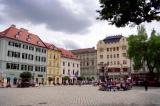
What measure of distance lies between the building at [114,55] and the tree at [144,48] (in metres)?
45.7

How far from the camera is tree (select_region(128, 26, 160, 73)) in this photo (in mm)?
65062

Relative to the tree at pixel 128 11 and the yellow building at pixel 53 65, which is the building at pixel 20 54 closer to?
the yellow building at pixel 53 65

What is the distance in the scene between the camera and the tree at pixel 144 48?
6506cm

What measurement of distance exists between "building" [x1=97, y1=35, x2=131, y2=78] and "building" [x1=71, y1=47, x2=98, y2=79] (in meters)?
5.39

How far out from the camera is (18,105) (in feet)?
59.9

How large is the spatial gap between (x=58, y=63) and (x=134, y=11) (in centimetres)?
8924

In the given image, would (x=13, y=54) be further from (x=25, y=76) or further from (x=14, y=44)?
(x=25, y=76)

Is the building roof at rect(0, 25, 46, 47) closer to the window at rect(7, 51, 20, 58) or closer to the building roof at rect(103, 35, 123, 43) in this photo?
the window at rect(7, 51, 20, 58)

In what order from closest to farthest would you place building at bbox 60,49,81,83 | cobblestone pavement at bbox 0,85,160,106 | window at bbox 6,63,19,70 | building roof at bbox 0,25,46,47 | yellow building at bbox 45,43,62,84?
1. cobblestone pavement at bbox 0,85,160,106
2. window at bbox 6,63,19,70
3. building roof at bbox 0,25,46,47
4. yellow building at bbox 45,43,62,84
5. building at bbox 60,49,81,83

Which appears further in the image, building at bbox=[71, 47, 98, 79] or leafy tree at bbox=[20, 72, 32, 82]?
building at bbox=[71, 47, 98, 79]

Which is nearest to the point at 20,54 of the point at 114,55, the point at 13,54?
the point at 13,54

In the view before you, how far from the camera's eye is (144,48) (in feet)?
219

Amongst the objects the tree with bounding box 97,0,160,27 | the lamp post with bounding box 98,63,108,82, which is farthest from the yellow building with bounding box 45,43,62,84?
the tree with bounding box 97,0,160,27

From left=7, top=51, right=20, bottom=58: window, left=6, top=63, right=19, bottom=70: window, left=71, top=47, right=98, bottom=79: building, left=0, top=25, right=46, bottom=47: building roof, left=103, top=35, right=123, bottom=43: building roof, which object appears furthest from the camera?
left=71, top=47, right=98, bottom=79: building
